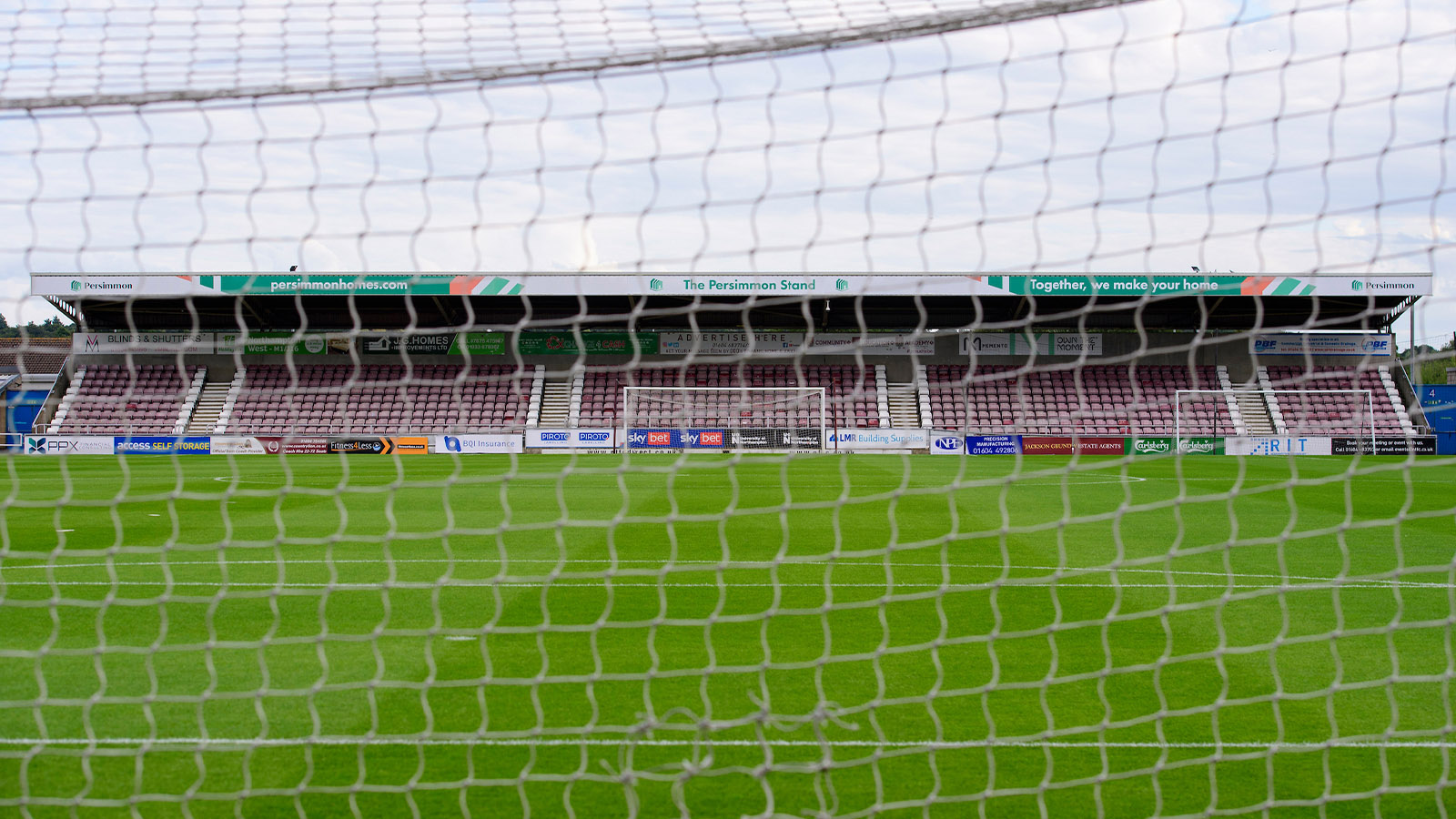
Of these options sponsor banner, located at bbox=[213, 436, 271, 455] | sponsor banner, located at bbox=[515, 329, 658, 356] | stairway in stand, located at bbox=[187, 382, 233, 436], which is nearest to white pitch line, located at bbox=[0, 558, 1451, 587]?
sponsor banner, located at bbox=[213, 436, 271, 455]

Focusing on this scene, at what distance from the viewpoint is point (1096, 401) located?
2912 centimetres

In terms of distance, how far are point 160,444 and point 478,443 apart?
28.5 feet

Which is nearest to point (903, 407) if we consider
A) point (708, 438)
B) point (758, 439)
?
point (758, 439)

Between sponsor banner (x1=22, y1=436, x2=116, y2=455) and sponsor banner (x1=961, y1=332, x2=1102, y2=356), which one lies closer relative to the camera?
sponsor banner (x1=22, y1=436, x2=116, y2=455)

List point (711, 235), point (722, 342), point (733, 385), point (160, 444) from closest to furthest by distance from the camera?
point (711, 235) → point (160, 444) → point (733, 385) → point (722, 342)

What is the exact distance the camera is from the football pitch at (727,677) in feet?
10.6

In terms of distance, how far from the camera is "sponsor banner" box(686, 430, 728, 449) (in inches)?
1022

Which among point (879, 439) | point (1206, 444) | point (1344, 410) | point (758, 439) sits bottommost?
point (1206, 444)

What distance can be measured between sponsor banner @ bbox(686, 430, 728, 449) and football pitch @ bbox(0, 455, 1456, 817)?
1742cm

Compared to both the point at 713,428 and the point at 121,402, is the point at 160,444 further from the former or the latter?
the point at 713,428

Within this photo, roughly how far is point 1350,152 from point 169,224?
396 cm

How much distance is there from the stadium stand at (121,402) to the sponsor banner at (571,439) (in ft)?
30.9

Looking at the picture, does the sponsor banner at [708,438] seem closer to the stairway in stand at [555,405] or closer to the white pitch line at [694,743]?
the stairway in stand at [555,405]

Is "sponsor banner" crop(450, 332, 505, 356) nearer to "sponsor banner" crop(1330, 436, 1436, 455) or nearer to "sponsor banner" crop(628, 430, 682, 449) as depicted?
"sponsor banner" crop(628, 430, 682, 449)
